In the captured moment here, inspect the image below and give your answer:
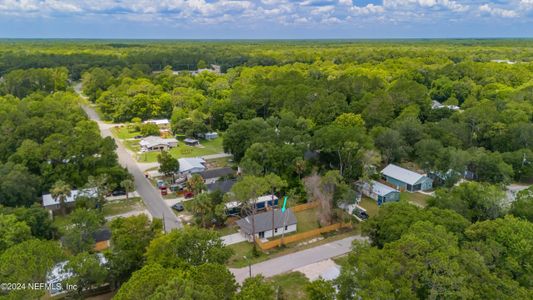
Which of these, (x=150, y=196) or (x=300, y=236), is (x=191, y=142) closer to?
(x=150, y=196)

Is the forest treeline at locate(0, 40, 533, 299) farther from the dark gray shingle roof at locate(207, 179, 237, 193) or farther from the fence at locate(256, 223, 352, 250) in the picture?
the dark gray shingle roof at locate(207, 179, 237, 193)

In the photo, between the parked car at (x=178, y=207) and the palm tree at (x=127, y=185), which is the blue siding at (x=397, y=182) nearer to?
the parked car at (x=178, y=207)

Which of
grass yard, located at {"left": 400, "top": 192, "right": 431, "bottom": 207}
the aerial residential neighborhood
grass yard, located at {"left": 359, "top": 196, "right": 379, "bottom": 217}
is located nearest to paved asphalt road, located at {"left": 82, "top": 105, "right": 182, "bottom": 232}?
the aerial residential neighborhood

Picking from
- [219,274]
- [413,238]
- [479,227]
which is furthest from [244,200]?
[479,227]

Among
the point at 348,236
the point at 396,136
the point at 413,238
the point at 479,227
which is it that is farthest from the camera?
the point at 396,136

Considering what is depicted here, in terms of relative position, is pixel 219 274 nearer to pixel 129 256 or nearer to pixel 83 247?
pixel 129 256

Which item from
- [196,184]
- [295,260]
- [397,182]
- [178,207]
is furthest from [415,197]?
[178,207]
